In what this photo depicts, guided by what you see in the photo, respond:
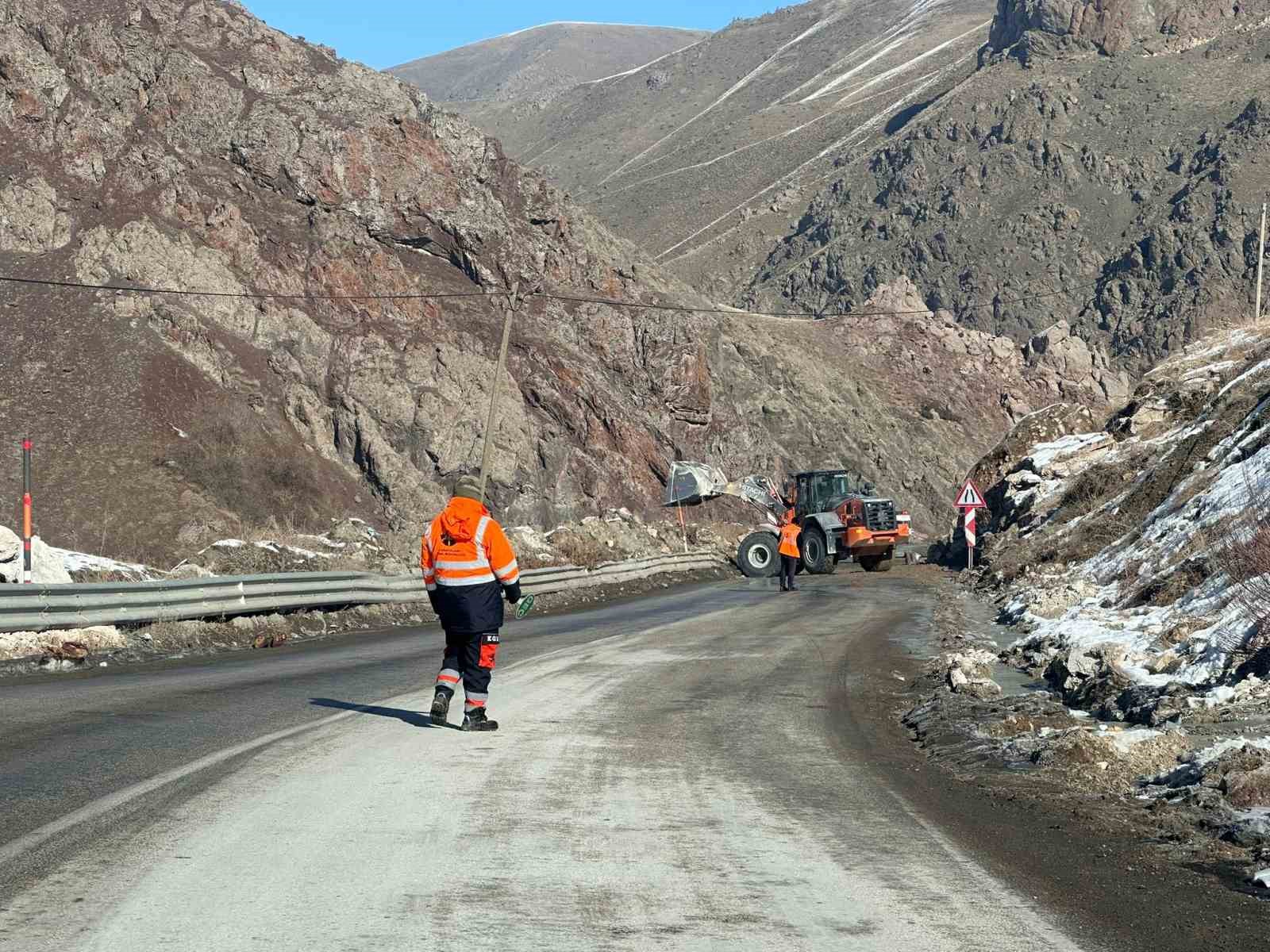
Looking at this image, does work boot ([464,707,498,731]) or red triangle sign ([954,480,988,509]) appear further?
red triangle sign ([954,480,988,509])

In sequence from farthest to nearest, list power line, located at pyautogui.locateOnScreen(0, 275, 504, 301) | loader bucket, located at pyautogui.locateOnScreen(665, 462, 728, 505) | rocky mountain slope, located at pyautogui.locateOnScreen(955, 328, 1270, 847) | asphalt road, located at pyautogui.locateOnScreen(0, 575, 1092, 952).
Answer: loader bucket, located at pyautogui.locateOnScreen(665, 462, 728, 505) → power line, located at pyautogui.locateOnScreen(0, 275, 504, 301) → rocky mountain slope, located at pyautogui.locateOnScreen(955, 328, 1270, 847) → asphalt road, located at pyautogui.locateOnScreen(0, 575, 1092, 952)

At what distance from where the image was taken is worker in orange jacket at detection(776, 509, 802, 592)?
29.1 meters

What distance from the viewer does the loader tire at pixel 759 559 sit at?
35.7 metres

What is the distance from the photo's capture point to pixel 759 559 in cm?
3584

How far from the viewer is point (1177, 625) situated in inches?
505

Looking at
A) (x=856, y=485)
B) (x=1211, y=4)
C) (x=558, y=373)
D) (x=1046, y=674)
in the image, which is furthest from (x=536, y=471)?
(x=1211, y=4)

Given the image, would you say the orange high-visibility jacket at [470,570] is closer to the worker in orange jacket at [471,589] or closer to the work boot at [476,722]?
the worker in orange jacket at [471,589]

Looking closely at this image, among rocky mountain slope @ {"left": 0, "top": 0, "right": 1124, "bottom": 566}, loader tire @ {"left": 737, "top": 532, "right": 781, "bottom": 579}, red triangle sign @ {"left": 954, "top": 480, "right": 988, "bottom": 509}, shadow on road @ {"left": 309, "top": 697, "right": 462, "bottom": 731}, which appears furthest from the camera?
rocky mountain slope @ {"left": 0, "top": 0, "right": 1124, "bottom": 566}

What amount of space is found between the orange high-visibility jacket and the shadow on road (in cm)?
84

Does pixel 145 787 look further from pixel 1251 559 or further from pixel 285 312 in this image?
pixel 285 312

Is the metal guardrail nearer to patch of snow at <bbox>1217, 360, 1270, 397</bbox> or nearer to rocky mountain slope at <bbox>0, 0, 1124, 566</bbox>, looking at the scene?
rocky mountain slope at <bbox>0, 0, 1124, 566</bbox>

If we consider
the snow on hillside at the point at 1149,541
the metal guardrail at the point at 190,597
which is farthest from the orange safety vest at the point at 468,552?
the metal guardrail at the point at 190,597

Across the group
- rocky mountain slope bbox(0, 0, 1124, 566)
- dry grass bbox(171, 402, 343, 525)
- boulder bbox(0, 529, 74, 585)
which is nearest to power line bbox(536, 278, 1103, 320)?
rocky mountain slope bbox(0, 0, 1124, 566)

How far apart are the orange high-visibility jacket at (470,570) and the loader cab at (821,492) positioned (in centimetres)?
2600
